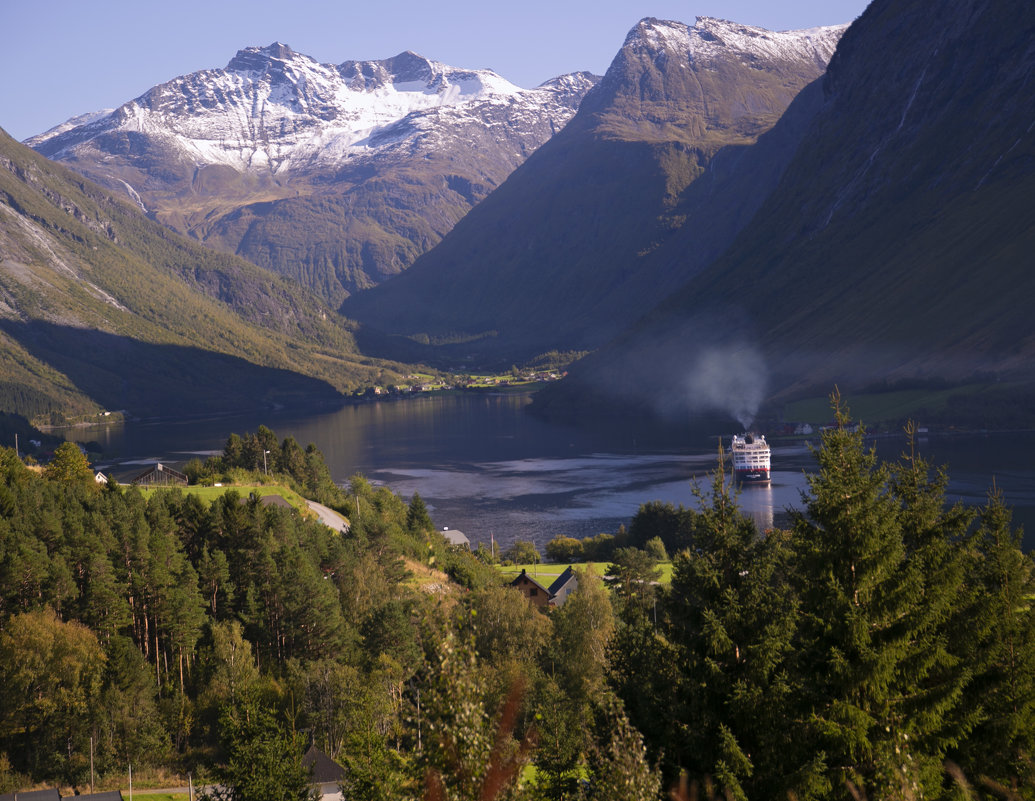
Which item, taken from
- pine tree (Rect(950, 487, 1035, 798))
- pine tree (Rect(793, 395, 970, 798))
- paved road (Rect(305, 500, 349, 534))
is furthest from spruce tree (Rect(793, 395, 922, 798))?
paved road (Rect(305, 500, 349, 534))

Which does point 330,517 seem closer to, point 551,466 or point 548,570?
point 548,570

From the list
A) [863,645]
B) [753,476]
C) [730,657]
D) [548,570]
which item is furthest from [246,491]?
[753,476]

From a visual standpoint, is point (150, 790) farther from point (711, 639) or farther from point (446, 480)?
point (446, 480)

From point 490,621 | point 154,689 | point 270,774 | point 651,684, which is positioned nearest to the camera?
point 651,684

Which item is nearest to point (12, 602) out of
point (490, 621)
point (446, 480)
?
point (490, 621)

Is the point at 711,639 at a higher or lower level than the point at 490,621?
higher

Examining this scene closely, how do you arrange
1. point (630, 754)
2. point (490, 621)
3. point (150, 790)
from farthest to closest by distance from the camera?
point (490, 621), point (150, 790), point (630, 754)

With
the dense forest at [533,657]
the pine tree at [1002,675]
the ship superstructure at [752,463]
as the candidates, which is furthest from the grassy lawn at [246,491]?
the ship superstructure at [752,463]
